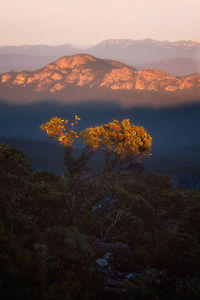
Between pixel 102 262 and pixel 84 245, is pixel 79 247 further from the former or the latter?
pixel 102 262

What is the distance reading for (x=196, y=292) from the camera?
10469 millimetres

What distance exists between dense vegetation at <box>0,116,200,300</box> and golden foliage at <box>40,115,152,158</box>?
9.8 inches

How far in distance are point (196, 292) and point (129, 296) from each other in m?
2.41

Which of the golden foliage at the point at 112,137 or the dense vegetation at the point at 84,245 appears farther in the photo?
the golden foliage at the point at 112,137

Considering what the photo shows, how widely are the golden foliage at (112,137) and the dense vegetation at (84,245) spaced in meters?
0.25

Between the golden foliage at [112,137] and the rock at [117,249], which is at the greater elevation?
the golden foliage at [112,137]

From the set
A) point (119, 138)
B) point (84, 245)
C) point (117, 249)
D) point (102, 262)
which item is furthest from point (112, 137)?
point (84, 245)

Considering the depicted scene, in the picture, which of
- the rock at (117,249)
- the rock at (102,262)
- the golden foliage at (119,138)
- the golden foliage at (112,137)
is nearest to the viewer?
the rock at (102,262)

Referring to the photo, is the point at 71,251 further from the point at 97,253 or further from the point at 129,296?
the point at 129,296

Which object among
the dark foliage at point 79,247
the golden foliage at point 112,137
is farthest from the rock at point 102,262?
the golden foliage at point 112,137

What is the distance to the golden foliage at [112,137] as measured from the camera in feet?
63.5

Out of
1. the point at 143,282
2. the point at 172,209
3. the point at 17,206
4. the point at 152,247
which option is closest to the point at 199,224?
the point at 152,247

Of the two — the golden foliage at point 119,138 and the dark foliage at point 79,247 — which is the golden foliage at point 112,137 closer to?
the golden foliage at point 119,138

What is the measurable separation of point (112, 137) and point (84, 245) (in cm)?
873
